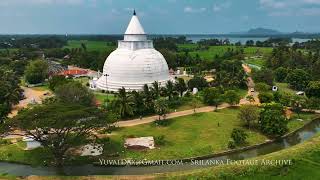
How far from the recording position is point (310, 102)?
6669 centimetres

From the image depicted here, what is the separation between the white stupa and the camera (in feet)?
270

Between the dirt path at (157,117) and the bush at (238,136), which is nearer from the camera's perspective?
the bush at (238,136)

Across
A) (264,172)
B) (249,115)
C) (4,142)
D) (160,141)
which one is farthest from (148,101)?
(264,172)

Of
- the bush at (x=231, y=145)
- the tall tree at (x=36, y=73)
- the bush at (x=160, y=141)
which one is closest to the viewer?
the bush at (x=231, y=145)

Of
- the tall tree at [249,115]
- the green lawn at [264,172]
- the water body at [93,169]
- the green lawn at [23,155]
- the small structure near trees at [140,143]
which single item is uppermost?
the tall tree at [249,115]

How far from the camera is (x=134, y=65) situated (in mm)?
82438

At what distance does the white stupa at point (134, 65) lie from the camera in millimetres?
82250

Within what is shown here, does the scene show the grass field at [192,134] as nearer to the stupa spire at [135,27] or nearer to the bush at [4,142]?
the bush at [4,142]

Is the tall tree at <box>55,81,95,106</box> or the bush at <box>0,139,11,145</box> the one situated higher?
the tall tree at <box>55,81,95,106</box>

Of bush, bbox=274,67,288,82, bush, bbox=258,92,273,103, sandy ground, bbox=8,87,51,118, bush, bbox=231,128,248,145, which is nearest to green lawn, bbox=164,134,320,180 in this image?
bush, bbox=231,128,248,145

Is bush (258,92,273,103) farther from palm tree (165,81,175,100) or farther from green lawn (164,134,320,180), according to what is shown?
green lawn (164,134,320,180)

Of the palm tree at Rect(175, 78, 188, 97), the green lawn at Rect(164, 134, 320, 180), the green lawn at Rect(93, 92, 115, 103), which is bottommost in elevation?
the green lawn at Rect(164, 134, 320, 180)

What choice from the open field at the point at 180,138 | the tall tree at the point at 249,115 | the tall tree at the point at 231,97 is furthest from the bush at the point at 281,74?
the tall tree at the point at 249,115

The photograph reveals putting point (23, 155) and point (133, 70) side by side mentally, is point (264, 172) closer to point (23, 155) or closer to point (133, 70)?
point (23, 155)
